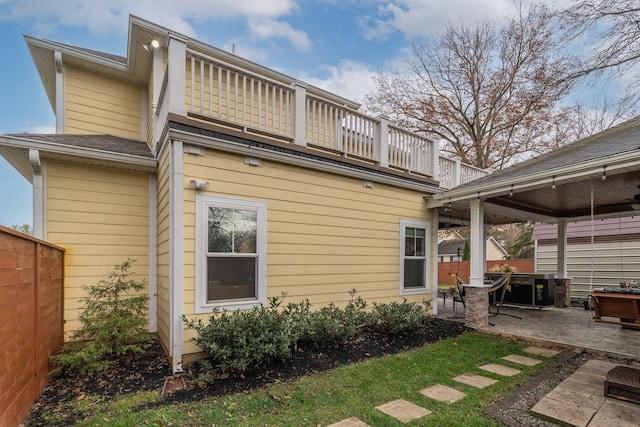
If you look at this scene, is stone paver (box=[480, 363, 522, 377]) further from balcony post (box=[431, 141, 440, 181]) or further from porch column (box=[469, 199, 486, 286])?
balcony post (box=[431, 141, 440, 181])

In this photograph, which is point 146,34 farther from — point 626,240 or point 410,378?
point 626,240

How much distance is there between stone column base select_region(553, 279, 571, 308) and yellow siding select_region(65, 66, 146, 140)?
36.3 feet

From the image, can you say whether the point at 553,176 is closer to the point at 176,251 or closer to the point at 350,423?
the point at 350,423

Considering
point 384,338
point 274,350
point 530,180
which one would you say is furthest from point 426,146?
point 274,350

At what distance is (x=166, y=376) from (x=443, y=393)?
10.4 ft

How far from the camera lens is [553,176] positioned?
16.7 ft

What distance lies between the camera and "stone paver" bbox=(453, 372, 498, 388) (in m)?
3.76

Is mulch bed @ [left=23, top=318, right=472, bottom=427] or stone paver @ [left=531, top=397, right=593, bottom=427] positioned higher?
stone paver @ [left=531, top=397, right=593, bottom=427]

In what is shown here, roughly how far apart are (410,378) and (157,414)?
8.88 feet

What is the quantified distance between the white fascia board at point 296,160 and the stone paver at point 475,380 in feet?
11.7

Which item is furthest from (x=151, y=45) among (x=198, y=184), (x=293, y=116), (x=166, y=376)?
(x=166, y=376)

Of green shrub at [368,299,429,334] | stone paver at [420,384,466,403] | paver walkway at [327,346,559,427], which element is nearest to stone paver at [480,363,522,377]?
paver walkway at [327,346,559,427]

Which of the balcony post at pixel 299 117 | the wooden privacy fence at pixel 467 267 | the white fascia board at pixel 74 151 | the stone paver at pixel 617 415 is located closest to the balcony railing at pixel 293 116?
the balcony post at pixel 299 117

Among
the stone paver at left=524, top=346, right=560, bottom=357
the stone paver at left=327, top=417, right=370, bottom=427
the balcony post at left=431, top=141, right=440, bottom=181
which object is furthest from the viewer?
the balcony post at left=431, top=141, right=440, bottom=181
